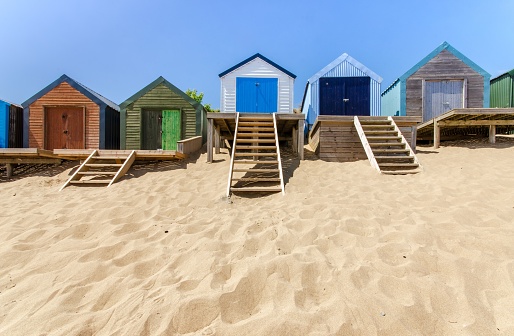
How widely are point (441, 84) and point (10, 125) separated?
60.6 feet

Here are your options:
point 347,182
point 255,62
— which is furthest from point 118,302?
point 255,62

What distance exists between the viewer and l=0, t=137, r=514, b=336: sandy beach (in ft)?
5.40

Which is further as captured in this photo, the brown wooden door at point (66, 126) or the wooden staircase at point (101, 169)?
the brown wooden door at point (66, 126)

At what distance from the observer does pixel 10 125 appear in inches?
415

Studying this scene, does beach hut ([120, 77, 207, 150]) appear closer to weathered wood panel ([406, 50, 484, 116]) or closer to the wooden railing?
the wooden railing

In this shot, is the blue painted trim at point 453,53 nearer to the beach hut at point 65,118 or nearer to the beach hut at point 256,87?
the beach hut at point 256,87

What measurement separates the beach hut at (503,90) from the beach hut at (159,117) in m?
14.7

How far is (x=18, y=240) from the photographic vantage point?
2939mm

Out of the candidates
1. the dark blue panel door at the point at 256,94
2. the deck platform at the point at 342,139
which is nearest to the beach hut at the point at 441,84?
the deck platform at the point at 342,139

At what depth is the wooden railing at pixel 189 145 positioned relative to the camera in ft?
26.1

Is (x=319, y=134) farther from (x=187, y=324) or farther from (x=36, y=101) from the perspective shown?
(x=36, y=101)

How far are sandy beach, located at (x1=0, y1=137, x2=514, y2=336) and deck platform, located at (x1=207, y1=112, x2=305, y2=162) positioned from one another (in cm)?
326

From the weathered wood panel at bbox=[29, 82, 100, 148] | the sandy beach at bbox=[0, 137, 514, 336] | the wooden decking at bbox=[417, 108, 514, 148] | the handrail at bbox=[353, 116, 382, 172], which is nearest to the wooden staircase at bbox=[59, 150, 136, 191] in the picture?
the sandy beach at bbox=[0, 137, 514, 336]

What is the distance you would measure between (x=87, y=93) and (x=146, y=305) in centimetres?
1176
